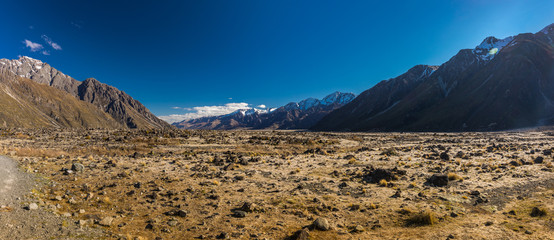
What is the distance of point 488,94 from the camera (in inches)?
5787

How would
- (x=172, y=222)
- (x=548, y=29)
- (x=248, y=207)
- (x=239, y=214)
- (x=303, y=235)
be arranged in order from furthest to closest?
(x=548, y=29)
(x=248, y=207)
(x=239, y=214)
(x=172, y=222)
(x=303, y=235)

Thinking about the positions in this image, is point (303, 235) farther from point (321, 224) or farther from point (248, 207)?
point (248, 207)

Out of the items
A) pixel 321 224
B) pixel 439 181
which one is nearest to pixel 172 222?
pixel 321 224

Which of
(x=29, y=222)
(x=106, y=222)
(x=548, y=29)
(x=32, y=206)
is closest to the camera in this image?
(x=29, y=222)

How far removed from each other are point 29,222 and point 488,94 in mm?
208010

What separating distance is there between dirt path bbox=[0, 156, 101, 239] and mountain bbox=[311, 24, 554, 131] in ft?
529

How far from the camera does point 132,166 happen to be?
70.1ft

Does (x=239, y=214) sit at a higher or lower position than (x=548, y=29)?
lower

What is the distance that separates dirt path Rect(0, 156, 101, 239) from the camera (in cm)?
810

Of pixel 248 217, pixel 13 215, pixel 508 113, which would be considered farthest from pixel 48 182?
pixel 508 113

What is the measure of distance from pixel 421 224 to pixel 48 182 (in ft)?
75.9

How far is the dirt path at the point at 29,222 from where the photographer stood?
26.6 feet

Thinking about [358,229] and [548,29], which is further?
[548,29]

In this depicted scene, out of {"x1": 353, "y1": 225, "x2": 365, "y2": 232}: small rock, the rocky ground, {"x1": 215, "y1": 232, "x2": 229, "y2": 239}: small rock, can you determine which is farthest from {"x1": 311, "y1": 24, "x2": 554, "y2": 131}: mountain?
{"x1": 215, "y1": 232, "x2": 229, "y2": 239}: small rock
